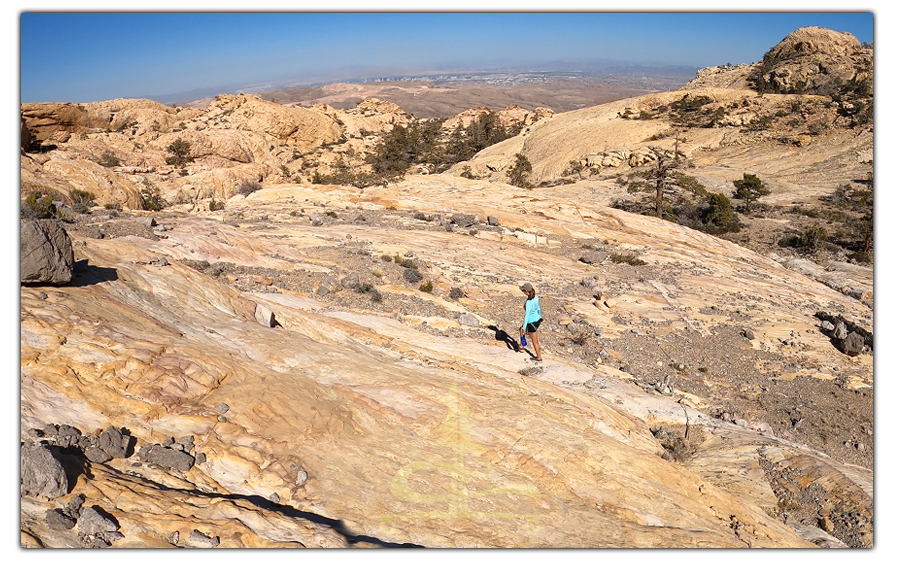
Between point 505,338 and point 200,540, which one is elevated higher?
point 200,540

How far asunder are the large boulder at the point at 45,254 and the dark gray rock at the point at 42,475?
2.67 meters

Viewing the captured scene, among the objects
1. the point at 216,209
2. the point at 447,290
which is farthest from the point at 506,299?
the point at 216,209

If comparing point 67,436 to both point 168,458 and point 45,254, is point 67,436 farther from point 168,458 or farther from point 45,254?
point 45,254

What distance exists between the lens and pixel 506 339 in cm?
1188

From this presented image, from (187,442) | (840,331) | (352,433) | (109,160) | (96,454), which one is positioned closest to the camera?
(96,454)

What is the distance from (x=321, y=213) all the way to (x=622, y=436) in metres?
15.6

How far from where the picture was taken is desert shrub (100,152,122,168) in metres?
28.5

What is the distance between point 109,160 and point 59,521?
101ft

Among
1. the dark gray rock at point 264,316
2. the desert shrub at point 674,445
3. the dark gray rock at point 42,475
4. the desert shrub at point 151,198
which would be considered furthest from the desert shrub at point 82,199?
the desert shrub at point 674,445

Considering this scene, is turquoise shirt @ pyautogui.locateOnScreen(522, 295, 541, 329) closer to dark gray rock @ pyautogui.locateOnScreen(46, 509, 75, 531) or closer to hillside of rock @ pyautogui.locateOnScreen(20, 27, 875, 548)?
hillside of rock @ pyautogui.locateOnScreen(20, 27, 875, 548)

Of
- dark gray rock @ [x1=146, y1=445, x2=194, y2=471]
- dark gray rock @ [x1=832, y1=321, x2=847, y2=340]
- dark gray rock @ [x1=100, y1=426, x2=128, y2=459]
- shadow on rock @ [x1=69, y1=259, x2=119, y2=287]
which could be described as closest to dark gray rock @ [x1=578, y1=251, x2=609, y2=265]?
dark gray rock @ [x1=832, y1=321, x2=847, y2=340]

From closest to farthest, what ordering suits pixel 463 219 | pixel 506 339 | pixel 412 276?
1. pixel 506 339
2. pixel 412 276
3. pixel 463 219

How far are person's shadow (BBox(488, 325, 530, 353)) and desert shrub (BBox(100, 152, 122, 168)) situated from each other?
2505 cm

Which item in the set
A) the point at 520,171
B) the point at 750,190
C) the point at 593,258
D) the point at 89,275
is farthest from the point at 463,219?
the point at 520,171
